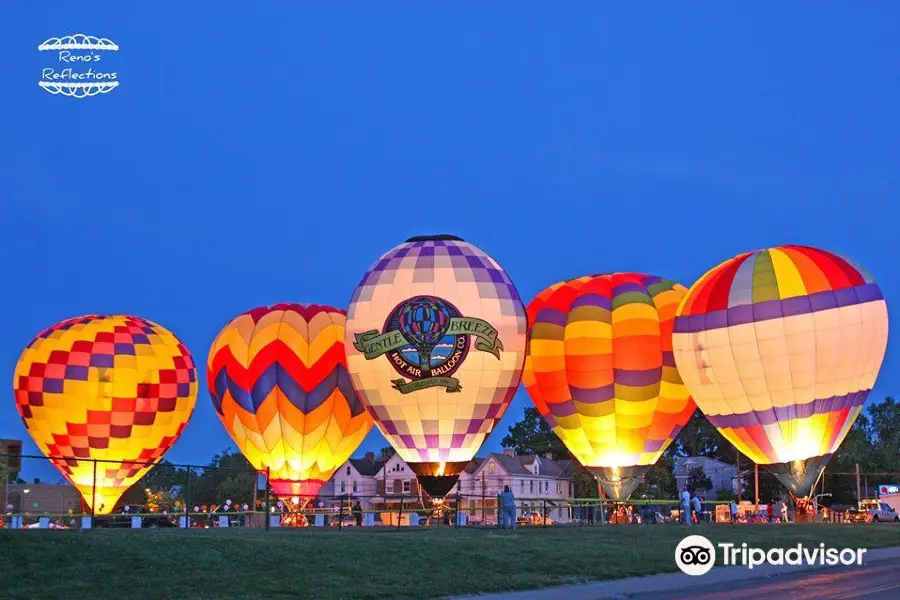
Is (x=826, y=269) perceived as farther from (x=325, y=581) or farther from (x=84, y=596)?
(x=84, y=596)

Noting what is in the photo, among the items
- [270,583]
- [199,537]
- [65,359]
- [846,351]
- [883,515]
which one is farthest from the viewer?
[883,515]

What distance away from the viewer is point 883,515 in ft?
190

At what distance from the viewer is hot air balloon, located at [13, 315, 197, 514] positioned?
46188 mm

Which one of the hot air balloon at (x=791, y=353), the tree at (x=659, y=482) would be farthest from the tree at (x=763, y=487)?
the hot air balloon at (x=791, y=353)

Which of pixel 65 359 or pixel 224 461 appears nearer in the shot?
pixel 65 359

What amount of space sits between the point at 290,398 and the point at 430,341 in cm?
761

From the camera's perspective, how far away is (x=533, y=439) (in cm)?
11712

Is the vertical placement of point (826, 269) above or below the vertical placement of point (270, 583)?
above

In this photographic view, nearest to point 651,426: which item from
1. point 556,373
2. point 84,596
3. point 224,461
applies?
point 556,373

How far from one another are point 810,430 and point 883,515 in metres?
18.1

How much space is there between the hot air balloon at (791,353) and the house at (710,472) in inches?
2150

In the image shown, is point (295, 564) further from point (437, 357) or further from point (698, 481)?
point (698, 481)

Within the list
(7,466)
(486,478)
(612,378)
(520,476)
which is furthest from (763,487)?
(7,466)

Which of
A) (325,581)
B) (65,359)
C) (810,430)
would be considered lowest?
(325,581)
